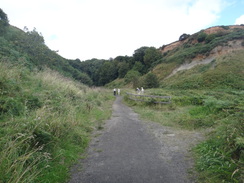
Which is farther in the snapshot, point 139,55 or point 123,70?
point 139,55

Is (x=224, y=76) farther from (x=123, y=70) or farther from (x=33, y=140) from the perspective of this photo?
(x=123, y=70)

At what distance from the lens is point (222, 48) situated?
38.1m

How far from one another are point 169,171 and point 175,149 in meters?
A: 1.32

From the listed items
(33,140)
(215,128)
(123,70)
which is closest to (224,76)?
(215,128)

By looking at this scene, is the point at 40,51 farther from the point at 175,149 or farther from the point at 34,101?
the point at 175,149

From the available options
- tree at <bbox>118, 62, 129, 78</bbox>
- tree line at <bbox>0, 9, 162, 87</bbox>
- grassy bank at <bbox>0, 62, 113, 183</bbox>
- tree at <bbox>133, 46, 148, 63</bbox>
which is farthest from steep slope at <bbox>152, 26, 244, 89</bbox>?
grassy bank at <bbox>0, 62, 113, 183</bbox>

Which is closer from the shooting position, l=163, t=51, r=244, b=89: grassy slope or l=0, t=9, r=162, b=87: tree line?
l=0, t=9, r=162, b=87: tree line

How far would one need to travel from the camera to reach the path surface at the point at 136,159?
307cm

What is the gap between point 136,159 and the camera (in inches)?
150

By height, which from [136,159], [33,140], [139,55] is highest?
[139,55]

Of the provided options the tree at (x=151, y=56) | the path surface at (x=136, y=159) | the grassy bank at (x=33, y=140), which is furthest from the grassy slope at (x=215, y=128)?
the tree at (x=151, y=56)

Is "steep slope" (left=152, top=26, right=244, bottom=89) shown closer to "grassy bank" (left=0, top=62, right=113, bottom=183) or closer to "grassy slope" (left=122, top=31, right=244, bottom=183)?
"grassy slope" (left=122, top=31, right=244, bottom=183)

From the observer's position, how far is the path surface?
3.07 m

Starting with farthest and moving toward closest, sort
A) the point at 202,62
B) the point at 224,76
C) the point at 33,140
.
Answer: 1. the point at 202,62
2. the point at 224,76
3. the point at 33,140
